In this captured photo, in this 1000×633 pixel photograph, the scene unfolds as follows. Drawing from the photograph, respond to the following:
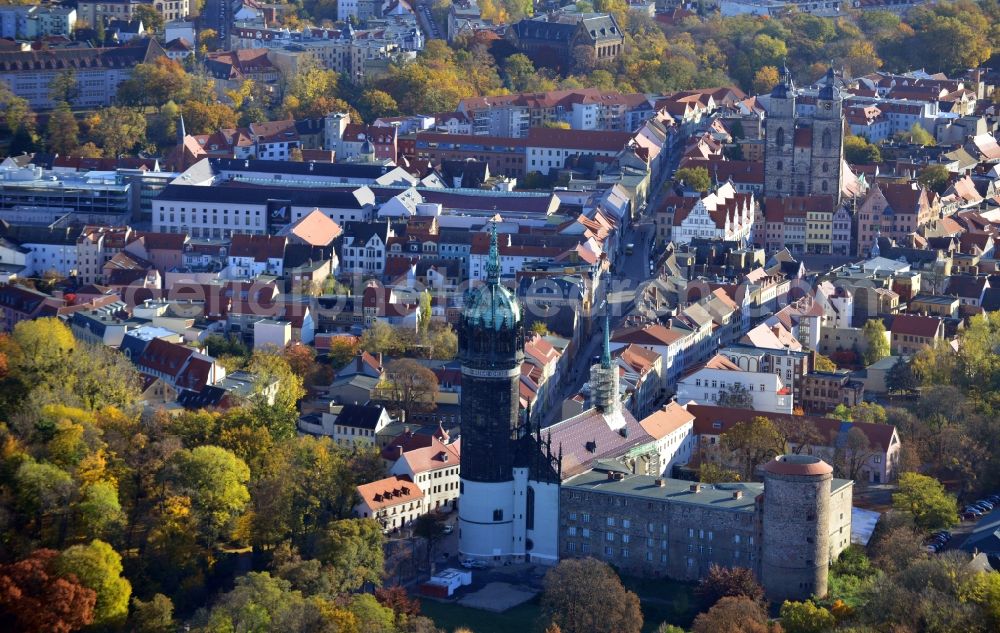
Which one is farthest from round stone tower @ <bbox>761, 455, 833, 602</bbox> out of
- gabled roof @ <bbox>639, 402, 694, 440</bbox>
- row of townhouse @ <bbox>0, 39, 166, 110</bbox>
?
row of townhouse @ <bbox>0, 39, 166, 110</bbox>

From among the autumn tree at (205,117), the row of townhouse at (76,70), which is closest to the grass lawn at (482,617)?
the autumn tree at (205,117)

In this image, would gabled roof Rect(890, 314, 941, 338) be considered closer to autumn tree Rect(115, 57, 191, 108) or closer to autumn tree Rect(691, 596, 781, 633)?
autumn tree Rect(691, 596, 781, 633)

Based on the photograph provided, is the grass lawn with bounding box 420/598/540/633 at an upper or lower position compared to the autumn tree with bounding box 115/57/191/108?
lower

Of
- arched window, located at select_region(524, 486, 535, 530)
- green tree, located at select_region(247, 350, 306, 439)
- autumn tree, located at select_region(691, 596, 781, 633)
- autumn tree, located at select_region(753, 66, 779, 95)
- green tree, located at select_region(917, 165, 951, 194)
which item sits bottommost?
autumn tree, located at select_region(691, 596, 781, 633)

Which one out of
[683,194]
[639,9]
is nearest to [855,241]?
[683,194]

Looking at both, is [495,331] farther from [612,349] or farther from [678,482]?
[612,349]

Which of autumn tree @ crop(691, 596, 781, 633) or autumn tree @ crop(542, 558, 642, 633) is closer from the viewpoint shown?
autumn tree @ crop(691, 596, 781, 633)

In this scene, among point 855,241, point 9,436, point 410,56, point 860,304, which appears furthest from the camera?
point 410,56
